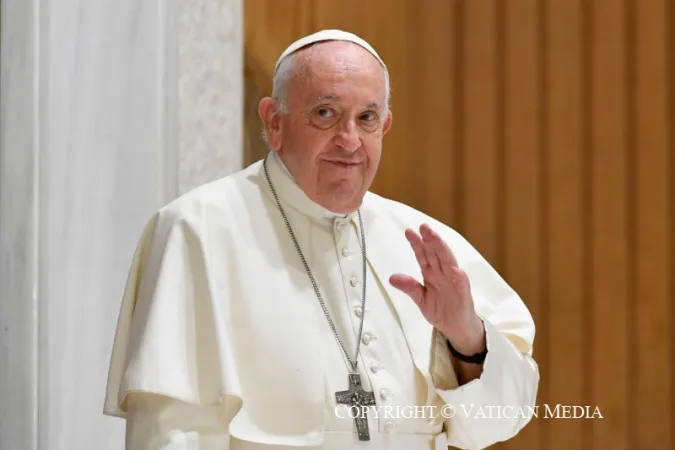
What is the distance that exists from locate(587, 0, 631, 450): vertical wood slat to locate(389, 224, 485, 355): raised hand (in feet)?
6.50

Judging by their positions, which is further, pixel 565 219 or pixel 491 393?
pixel 565 219

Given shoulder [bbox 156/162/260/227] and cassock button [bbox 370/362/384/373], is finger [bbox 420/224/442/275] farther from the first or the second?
shoulder [bbox 156/162/260/227]

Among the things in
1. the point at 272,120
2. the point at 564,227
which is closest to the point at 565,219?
the point at 564,227

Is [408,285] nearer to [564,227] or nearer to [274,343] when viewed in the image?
[274,343]

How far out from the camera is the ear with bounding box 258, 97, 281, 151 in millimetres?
2629

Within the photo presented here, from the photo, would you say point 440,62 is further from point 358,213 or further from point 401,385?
point 401,385

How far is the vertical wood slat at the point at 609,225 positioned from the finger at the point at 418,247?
209cm

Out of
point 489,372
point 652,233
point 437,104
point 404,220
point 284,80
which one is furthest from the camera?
point 437,104

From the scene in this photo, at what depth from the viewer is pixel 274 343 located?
2.42m

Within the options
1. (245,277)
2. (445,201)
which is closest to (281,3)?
(445,201)

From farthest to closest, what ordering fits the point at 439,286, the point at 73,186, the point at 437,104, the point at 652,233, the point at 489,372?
A: 1. the point at 437,104
2. the point at 652,233
3. the point at 73,186
4. the point at 489,372
5. the point at 439,286

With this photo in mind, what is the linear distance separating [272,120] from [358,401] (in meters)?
0.70

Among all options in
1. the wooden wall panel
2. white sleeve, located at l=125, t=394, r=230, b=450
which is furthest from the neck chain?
the wooden wall panel

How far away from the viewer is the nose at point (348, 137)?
8.17 feet
